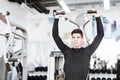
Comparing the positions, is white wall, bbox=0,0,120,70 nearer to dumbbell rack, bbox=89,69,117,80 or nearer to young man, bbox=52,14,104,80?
dumbbell rack, bbox=89,69,117,80

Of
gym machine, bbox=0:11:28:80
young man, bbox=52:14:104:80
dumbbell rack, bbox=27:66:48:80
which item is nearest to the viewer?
young man, bbox=52:14:104:80

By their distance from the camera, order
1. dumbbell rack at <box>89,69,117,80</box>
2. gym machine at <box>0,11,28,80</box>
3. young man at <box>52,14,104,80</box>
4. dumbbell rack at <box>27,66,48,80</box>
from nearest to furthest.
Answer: young man at <box>52,14,104,80</box> → gym machine at <box>0,11,28,80</box> → dumbbell rack at <box>89,69,117,80</box> → dumbbell rack at <box>27,66,48,80</box>

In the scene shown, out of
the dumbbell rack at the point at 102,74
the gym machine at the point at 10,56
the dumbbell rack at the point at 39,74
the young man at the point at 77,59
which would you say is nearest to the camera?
the young man at the point at 77,59

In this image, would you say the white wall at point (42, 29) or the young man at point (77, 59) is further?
the white wall at point (42, 29)

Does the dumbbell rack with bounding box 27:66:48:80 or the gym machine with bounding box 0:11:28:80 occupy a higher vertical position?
the gym machine with bounding box 0:11:28:80

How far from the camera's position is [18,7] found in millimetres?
8688

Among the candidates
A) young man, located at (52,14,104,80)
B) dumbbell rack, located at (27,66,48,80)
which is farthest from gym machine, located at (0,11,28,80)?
dumbbell rack, located at (27,66,48,80)

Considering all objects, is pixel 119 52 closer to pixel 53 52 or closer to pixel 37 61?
pixel 53 52

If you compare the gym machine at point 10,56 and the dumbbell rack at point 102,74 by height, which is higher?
the gym machine at point 10,56

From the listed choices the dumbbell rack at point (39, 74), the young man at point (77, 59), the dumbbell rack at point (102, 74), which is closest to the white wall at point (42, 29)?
the dumbbell rack at point (39, 74)

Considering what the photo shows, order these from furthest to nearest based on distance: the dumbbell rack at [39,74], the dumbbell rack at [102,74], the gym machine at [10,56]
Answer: the dumbbell rack at [39,74], the dumbbell rack at [102,74], the gym machine at [10,56]

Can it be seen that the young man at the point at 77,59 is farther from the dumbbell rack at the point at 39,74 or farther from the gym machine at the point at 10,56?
the dumbbell rack at the point at 39,74

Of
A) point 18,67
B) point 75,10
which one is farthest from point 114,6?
point 18,67

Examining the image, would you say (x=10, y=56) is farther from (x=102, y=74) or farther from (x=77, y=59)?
(x=102, y=74)
